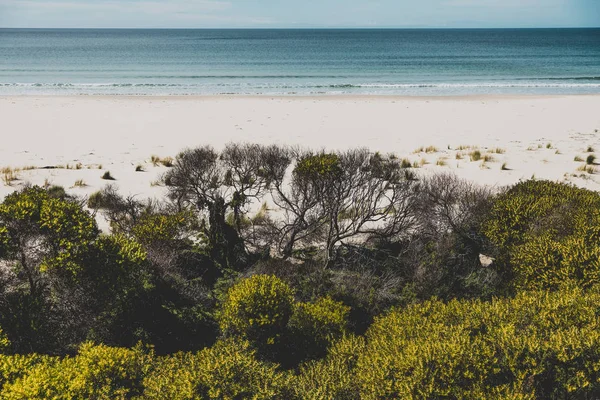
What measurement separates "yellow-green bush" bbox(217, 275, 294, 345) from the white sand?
8.81m

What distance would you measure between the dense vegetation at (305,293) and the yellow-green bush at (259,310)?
0.11 ft

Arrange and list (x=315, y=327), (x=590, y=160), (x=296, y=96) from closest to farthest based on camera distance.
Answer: (x=315, y=327) < (x=590, y=160) < (x=296, y=96)

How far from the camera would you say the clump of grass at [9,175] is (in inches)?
640

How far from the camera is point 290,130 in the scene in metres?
26.4

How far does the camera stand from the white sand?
62.3ft

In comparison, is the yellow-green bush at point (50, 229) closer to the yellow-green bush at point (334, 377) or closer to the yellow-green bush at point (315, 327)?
the yellow-green bush at point (315, 327)

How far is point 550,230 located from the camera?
32.7ft

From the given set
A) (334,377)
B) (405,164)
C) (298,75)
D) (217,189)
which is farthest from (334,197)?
(298,75)

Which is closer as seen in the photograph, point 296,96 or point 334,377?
point 334,377

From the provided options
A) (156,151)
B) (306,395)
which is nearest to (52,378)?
(306,395)

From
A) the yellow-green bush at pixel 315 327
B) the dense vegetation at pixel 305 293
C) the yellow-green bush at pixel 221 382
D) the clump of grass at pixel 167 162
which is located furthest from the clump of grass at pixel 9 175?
the yellow-green bush at pixel 221 382

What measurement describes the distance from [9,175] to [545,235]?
54.2 ft

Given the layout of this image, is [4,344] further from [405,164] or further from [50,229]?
[405,164]

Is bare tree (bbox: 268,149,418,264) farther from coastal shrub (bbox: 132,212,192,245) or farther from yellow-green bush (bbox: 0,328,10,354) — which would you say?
yellow-green bush (bbox: 0,328,10,354)
